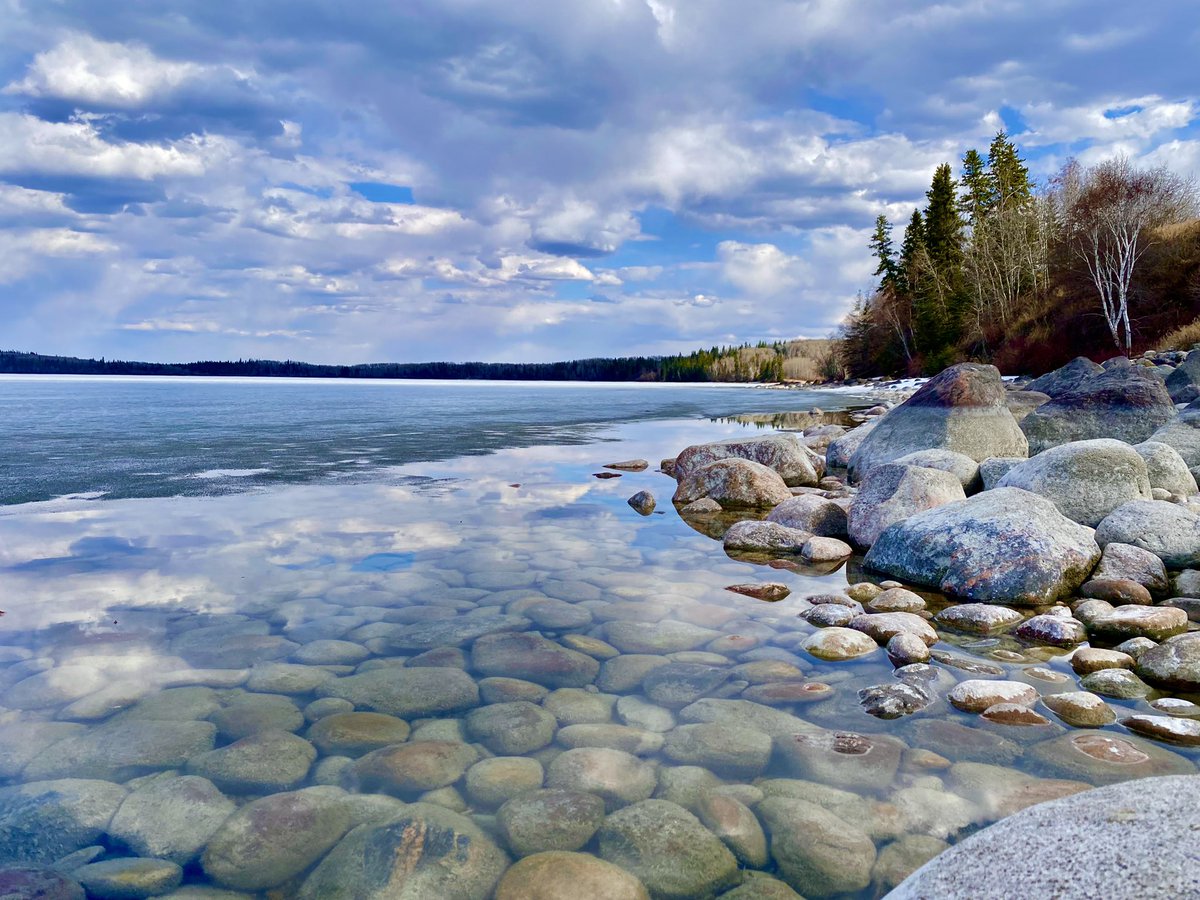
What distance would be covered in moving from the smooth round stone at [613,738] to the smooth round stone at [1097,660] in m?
2.49

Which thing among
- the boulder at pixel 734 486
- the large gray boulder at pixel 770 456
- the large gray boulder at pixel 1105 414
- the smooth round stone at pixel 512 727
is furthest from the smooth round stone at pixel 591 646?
the large gray boulder at pixel 1105 414

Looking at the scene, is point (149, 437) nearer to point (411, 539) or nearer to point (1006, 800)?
point (411, 539)

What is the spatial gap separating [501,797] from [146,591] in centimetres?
404

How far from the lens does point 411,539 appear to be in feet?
23.7

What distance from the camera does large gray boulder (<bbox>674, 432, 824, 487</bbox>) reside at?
10.5 metres

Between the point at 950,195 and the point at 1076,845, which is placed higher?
the point at 950,195

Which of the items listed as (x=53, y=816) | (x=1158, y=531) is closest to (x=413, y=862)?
(x=53, y=816)

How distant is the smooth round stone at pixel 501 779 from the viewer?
289cm

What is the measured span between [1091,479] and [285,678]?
674 cm

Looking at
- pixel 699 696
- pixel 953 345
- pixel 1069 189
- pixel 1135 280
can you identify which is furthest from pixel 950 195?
pixel 699 696

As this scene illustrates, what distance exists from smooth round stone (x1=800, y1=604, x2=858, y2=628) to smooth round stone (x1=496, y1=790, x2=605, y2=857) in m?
2.43

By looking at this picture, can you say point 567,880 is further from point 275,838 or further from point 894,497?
point 894,497

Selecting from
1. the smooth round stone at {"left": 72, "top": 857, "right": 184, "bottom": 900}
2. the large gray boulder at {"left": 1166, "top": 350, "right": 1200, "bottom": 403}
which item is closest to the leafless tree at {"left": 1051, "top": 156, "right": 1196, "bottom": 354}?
the large gray boulder at {"left": 1166, "top": 350, "right": 1200, "bottom": 403}

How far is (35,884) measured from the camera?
2.37m
